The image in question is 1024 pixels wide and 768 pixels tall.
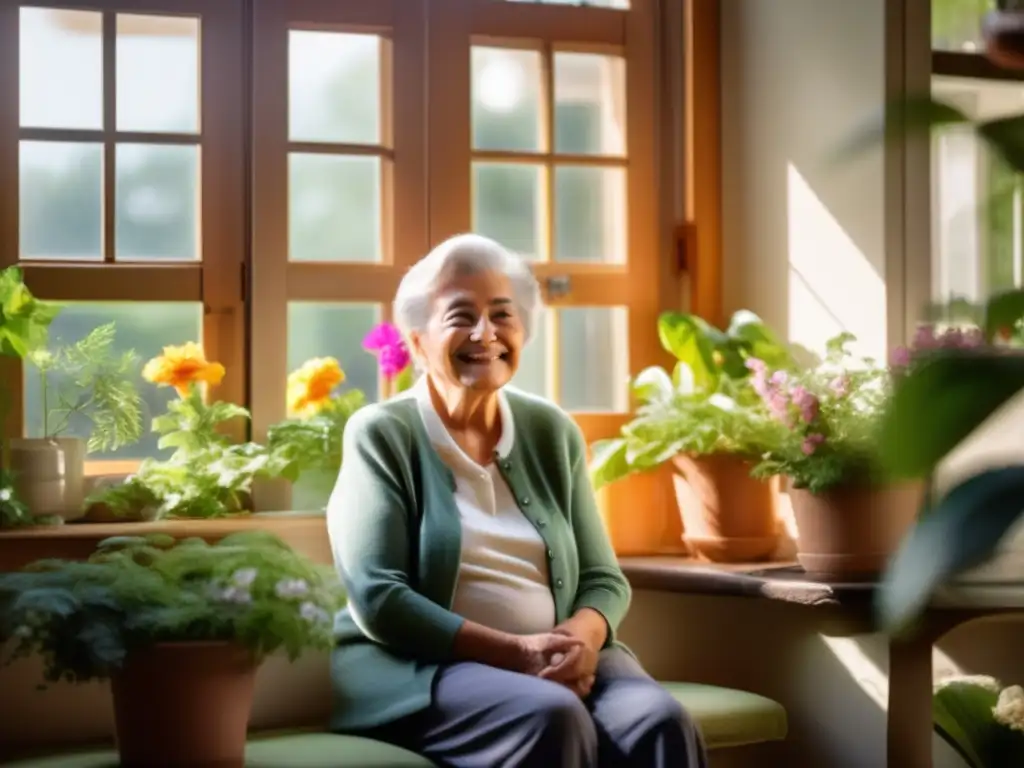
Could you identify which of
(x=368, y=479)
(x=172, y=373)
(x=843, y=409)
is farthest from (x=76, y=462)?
(x=843, y=409)

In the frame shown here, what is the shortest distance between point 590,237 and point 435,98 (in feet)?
1.57

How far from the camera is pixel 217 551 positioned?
7.14ft

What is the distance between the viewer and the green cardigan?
2297 millimetres

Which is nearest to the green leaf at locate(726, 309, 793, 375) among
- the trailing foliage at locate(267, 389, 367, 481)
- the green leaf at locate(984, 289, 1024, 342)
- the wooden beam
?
the wooden beam

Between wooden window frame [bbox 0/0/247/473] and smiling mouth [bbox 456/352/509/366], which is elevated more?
wooden window frame [bbox 0/0/247/473]

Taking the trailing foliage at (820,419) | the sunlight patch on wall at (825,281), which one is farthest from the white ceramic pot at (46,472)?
the sunlight patch on wall at (825,281)

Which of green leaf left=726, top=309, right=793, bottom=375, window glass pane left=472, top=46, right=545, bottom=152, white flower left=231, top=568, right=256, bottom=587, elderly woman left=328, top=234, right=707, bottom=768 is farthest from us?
window glass pane left=472, top=46, right=545, bottom=152

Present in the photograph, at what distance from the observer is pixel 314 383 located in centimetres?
288

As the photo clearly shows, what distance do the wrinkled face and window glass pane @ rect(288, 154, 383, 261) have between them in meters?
0.61

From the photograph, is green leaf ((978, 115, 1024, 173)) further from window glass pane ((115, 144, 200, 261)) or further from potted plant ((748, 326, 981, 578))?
window glass pane ((115, 144, 200, 261))

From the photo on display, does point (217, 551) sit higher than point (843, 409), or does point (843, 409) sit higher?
point (843, 409)

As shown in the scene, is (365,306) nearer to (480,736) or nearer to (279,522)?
(279,522)

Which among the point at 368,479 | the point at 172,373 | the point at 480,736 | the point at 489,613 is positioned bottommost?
the point at 480,736

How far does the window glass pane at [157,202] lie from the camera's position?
2.91m
